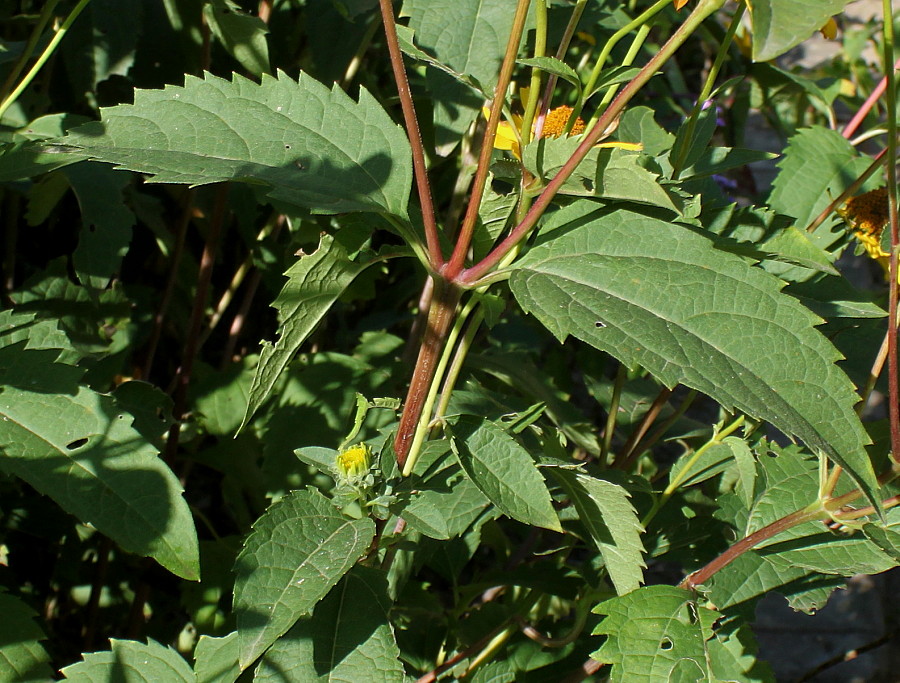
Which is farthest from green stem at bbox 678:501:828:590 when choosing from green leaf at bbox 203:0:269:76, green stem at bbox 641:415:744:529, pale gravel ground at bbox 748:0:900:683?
pale gravel ground at bbox 748:0:900:683

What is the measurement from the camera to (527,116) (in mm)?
774

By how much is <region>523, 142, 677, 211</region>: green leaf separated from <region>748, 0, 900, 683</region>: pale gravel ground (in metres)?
1.39

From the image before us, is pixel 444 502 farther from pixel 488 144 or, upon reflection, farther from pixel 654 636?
pixel 488 144

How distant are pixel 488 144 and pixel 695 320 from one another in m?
0.22

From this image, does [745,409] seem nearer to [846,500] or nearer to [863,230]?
[846,500]

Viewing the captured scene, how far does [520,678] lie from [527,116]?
2.39 feet

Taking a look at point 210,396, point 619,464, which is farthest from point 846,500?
point 210,396

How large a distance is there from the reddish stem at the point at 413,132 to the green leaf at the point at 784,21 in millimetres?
293

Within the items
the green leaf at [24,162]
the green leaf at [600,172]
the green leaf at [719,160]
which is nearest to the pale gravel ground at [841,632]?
the green leaf at [719,160]

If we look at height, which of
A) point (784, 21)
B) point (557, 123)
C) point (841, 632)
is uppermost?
point (784, 21)

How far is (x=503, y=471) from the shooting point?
797 mm

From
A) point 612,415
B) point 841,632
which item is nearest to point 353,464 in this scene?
point 612,415

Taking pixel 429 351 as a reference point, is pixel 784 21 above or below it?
above

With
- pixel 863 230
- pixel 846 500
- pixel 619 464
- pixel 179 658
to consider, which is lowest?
pixel 179 658
